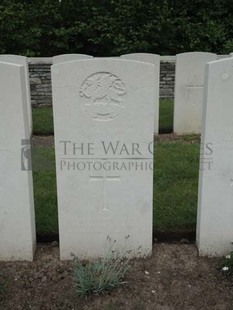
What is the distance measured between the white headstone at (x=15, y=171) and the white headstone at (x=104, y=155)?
270mm

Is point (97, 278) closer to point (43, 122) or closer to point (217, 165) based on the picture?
point (217, 165)

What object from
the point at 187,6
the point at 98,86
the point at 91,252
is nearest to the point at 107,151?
the point at 98,86

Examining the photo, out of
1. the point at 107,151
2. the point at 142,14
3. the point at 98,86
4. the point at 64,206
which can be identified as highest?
the point at 142,14

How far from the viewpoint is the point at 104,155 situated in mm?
3568

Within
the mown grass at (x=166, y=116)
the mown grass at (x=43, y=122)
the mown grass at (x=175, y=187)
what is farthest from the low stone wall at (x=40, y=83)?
the mown grass at (x=175, y=187)

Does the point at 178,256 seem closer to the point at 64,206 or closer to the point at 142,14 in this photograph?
the point at 64,206

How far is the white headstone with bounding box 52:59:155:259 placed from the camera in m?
3.37

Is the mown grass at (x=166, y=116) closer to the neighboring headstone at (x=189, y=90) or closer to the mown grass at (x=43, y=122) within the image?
the neighboring headstone at (x=189, y=90)

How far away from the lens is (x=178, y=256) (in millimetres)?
3830

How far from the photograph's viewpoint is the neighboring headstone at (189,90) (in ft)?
25.0

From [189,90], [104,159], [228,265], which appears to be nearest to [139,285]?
[228,265]

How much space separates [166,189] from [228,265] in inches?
64.0

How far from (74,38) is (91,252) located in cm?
1054

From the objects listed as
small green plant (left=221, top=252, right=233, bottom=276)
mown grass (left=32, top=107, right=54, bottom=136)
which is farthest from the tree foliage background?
small green plant (left=221, top=252, right=233, bottom=276)
